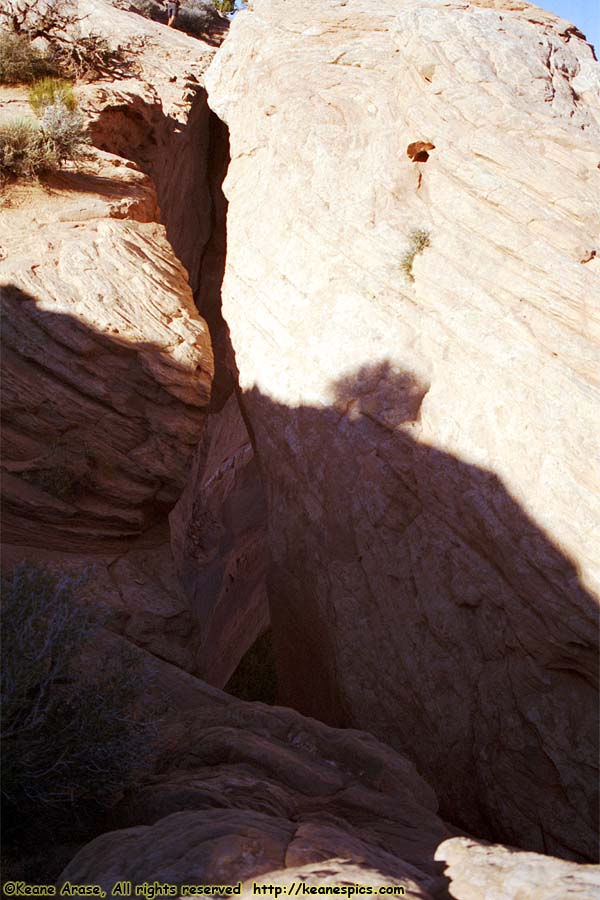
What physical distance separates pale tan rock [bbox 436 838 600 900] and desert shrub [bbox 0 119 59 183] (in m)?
8.52

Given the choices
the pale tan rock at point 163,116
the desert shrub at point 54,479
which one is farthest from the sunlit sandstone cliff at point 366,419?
the pale tan rock at point 163,116

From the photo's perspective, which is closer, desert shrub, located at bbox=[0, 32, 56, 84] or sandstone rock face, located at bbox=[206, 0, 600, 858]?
sandstone rock face, located at bbox=[206, 0, 600, 858]

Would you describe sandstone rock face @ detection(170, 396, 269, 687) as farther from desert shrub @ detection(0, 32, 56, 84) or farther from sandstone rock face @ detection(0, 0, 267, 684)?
desert shrub @ detection(0, 32, 56, 84)

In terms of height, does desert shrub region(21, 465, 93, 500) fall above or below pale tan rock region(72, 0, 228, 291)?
below

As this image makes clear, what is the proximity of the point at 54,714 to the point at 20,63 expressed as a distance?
10.4 m

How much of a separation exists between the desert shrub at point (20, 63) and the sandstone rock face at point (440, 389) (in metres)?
4.53

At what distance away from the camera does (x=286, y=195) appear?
28.2ft

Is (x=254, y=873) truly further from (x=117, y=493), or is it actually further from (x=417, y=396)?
(x=117, y=493)

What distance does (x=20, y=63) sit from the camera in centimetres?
1176

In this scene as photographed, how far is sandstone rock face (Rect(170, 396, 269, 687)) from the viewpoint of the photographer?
11.6 meters

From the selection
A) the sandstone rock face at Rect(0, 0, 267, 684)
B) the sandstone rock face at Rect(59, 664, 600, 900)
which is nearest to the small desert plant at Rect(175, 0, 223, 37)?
the sandstone rock face at Rect(0, 0, 267, 684)

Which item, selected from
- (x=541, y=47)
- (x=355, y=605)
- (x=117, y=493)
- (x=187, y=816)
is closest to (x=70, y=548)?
(x=117, y=493)

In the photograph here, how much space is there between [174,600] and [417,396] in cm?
289

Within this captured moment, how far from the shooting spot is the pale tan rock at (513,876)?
344cm
